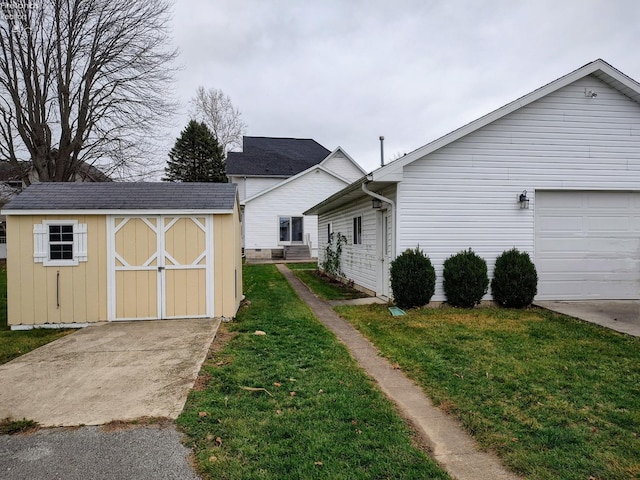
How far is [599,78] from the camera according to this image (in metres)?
8.84

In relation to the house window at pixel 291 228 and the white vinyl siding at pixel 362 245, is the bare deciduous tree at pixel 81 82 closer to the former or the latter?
the house window at pixel 291 228

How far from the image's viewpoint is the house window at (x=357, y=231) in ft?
38.5


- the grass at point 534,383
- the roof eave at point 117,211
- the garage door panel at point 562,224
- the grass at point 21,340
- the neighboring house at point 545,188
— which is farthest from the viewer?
the garage door panel at point 562,224

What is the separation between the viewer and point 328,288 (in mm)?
12406

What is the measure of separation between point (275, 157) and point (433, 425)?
28.0 meters

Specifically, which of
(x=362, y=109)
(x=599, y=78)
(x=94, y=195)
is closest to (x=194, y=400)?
(x=94, y=195)

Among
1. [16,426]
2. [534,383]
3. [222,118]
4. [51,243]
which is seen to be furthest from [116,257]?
[222,118]

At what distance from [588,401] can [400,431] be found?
1.95 meters

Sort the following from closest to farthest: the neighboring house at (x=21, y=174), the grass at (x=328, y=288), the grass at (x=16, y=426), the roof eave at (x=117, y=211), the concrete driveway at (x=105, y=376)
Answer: the grass at (x=16, y=426) < the concrete driveway at (x=105, y=376) < the roof eave at (x=117, y=211) < the grass at (x=328, y=288) < the neighboring house at (x=21, y=174)

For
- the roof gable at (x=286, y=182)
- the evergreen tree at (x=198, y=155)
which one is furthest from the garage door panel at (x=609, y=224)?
the evergreen tree at (x=198, y=155)

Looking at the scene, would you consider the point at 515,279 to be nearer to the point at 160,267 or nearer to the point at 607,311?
the point at 607,311

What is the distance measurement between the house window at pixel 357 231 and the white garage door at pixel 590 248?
4.72 metres

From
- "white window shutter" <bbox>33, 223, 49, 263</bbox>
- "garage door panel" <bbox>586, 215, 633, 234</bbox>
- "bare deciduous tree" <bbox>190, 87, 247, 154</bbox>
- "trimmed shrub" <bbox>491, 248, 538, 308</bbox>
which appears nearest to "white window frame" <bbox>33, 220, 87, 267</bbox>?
"white window shutter" <bbox>33, 223, 49, 263</bbox>

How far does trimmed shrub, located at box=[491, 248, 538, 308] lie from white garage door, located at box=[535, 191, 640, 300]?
0.80 metres
